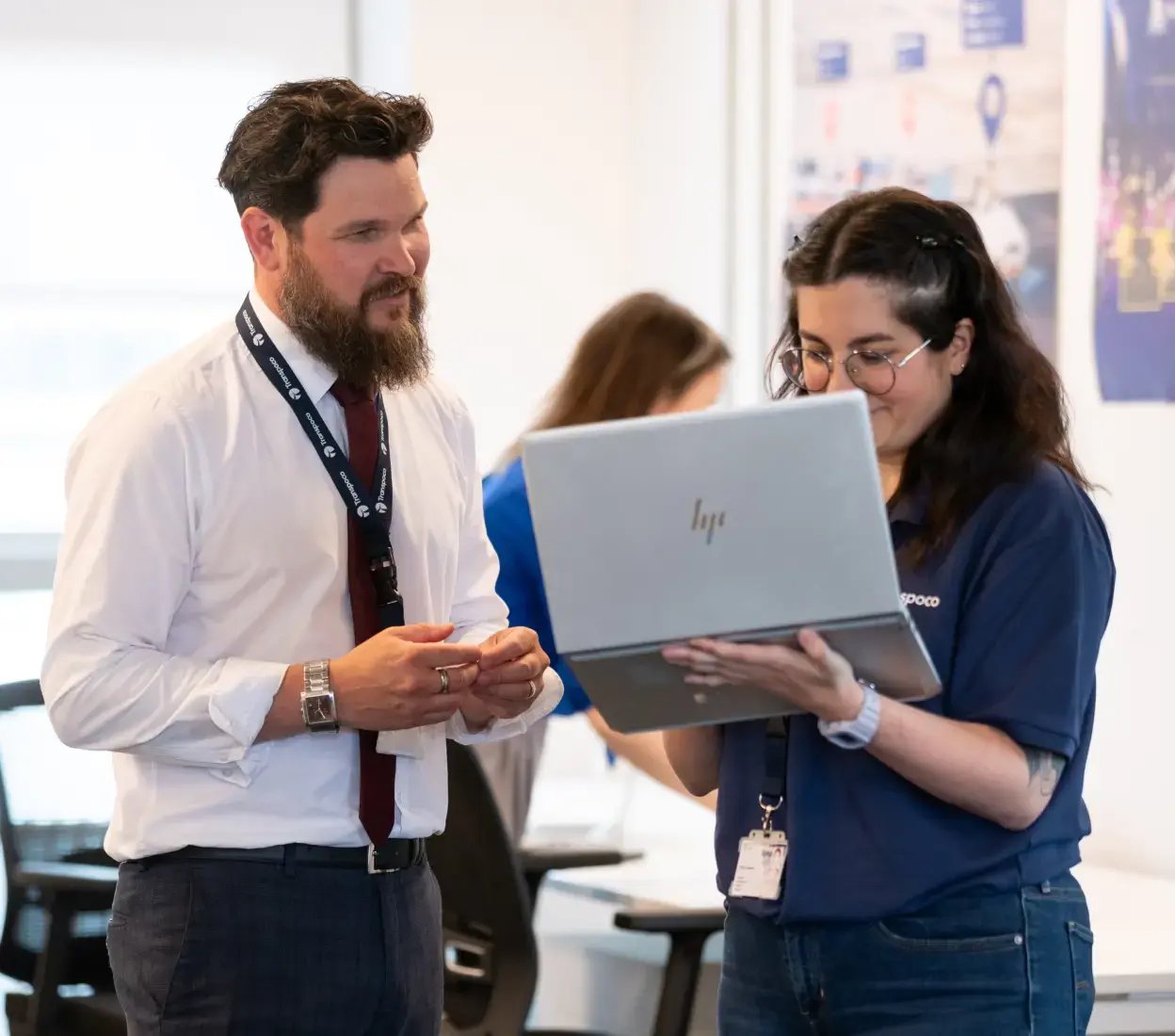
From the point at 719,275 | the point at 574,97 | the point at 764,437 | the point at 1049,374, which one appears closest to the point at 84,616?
the point at 764,437

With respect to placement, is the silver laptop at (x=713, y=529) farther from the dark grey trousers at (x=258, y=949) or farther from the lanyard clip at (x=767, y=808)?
the dark grey trousers at (x=258, y=949)

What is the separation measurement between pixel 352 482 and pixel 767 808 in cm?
56

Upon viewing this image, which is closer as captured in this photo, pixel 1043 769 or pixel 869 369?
pixel 1043 769

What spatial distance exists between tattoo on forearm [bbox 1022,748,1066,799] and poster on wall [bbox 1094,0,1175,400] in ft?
4.86

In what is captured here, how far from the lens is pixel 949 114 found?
3525 millimetres

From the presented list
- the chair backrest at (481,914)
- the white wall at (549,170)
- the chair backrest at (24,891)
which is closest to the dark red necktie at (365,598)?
the chair backrest at (481,914)

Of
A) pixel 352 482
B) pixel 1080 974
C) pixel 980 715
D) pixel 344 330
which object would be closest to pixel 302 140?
pixel 344 330

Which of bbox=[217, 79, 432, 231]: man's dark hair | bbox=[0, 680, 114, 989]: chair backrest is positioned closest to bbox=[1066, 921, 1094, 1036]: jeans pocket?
bbox=[217, 79, 432, 231]: man's dark hair

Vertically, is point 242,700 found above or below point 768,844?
above

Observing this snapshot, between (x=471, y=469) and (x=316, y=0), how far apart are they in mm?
3065

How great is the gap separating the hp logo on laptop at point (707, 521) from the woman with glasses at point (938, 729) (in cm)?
17

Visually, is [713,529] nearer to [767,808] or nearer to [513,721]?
[767,808]

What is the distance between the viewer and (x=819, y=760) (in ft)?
5.82

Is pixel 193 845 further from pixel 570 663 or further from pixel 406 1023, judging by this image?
pixel 570 663
